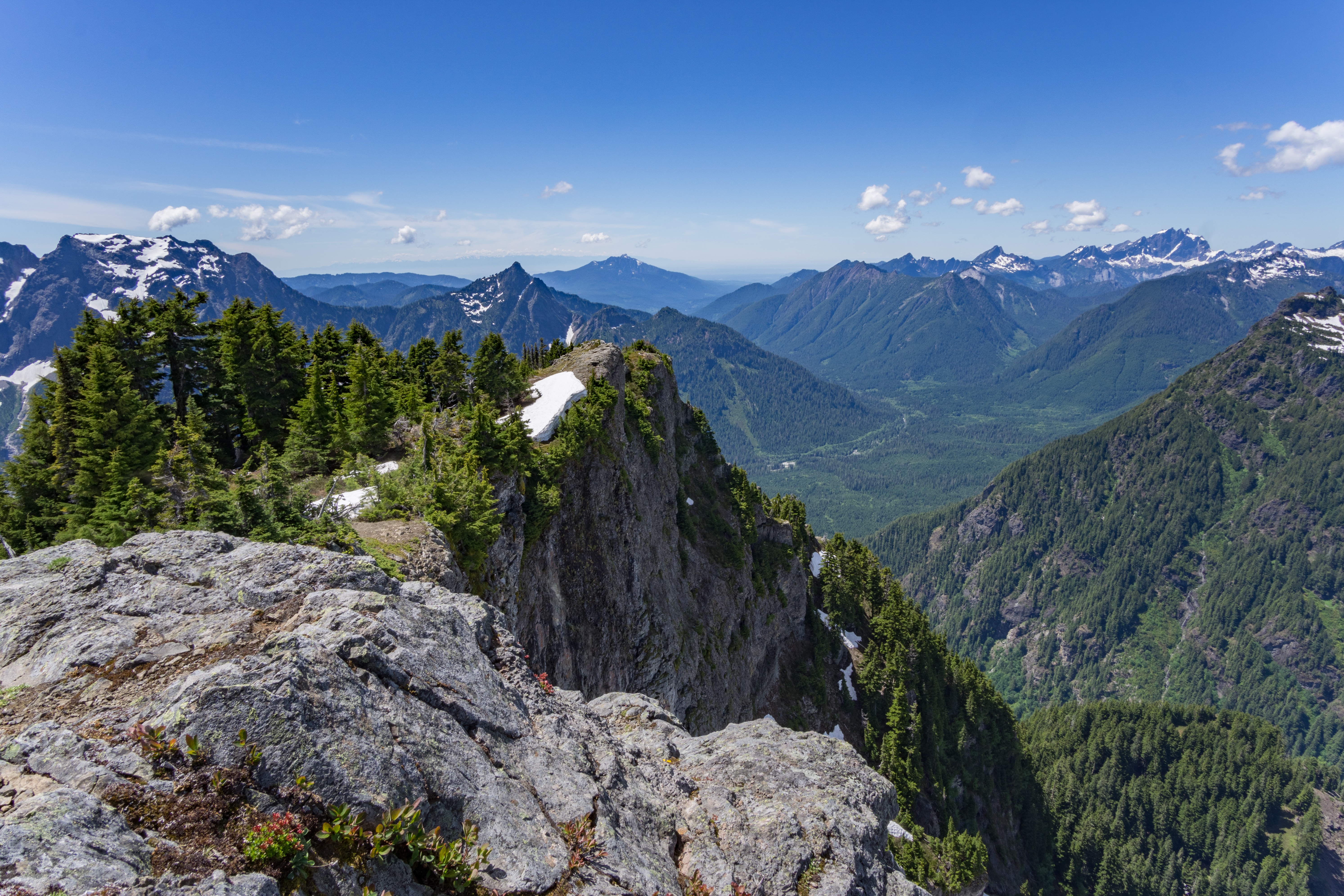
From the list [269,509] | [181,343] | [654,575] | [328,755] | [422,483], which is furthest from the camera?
[654,575]

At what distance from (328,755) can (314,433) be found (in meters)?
29.9

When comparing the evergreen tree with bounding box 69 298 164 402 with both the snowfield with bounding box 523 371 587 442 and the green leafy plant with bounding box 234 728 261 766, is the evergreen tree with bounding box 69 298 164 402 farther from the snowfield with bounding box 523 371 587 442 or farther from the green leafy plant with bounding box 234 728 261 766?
the green leafy plant with bounding box 234 728 261 766

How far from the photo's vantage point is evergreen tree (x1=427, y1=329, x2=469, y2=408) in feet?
144

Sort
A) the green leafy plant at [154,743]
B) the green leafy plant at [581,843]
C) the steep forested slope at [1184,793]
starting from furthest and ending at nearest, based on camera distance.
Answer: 1. the steep forested slope at [1184,793]
2. the green leafy plant at [581,843]
3. the green leafy plant at [154,743]

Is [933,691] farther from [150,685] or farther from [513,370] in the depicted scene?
[150,685]

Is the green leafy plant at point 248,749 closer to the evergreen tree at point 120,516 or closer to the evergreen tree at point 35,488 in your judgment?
the evergreen tree at point 120,516

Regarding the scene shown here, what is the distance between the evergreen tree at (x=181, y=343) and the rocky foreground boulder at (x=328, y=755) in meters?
28.3

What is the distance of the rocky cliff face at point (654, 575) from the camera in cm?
3250

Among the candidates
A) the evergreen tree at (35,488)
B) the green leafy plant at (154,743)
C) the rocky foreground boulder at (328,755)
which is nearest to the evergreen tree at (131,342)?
the evergreen tree at (35,488)

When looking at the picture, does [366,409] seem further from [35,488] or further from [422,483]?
[35,488]

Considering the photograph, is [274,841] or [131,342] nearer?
[274,841]

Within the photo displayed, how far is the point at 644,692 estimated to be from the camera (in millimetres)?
41750

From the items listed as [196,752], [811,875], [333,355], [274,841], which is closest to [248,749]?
[196,752]

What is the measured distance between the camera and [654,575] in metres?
45.5
